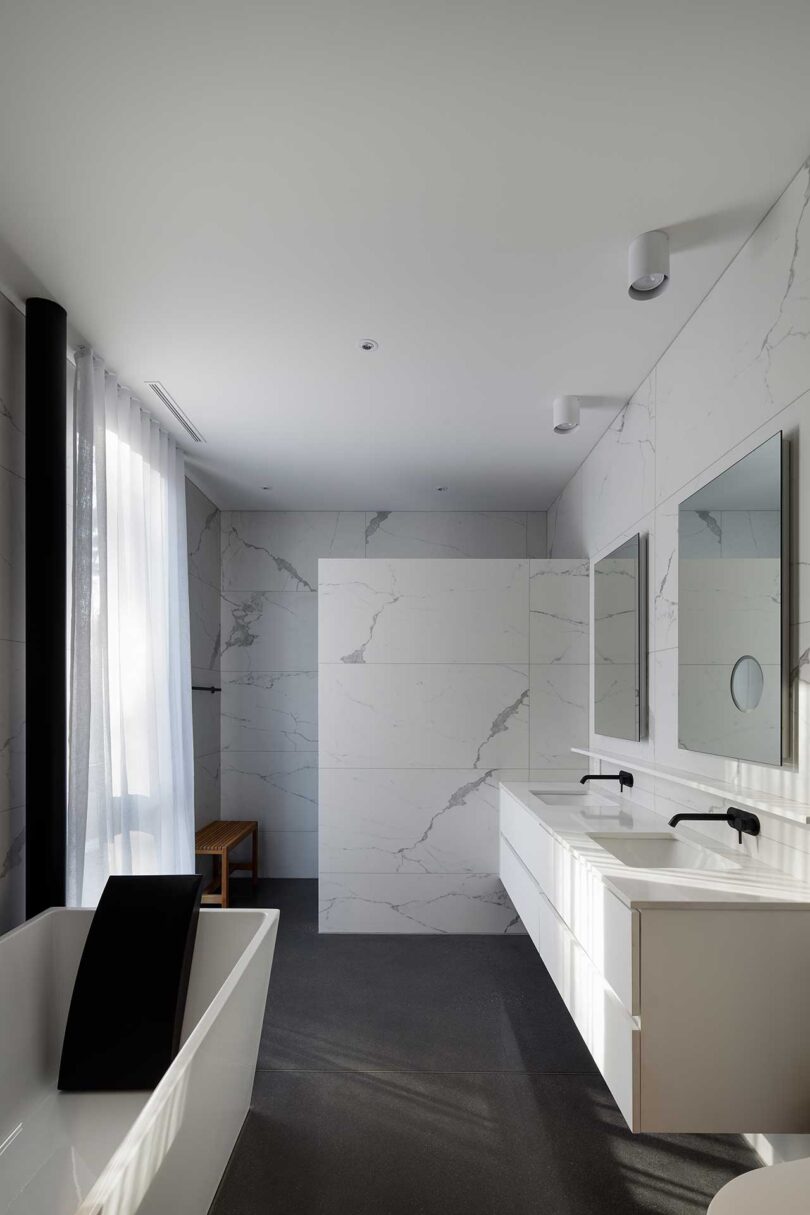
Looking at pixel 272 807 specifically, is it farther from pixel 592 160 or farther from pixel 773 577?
pixel 592 160

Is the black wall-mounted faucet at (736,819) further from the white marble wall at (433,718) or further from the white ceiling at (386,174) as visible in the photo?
the white marble wall at (433,718)

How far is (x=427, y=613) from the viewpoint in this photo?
445 cm

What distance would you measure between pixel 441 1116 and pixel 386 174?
2.76 meters

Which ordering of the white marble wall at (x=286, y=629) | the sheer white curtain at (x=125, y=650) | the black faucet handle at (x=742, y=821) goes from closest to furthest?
the black faucet handle at (x=742, y=821) → the sheer white curtain at (x=125, y=650) → the white marble wall at (x=286, y=629)

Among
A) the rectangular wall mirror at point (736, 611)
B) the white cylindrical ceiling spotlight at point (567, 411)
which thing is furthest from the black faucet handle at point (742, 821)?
the white cylindrical ceiling spotlight at point (567, 411)

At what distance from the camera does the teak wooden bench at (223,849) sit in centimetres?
455

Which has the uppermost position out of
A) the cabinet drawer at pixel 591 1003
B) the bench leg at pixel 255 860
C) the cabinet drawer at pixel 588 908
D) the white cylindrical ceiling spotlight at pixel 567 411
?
the white cylindrical ceiling spotlight at pixel 567 411

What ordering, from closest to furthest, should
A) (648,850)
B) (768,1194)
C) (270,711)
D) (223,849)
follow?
(768,1194) → (648,850) → (223,849) → (270,711)

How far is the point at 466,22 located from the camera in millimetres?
1574

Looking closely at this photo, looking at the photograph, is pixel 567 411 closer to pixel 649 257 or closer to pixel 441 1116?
pixel 649 257

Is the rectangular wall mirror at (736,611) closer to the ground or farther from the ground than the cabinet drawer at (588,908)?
farther from the ground

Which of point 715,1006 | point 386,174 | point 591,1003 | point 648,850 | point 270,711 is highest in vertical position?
point 386,174

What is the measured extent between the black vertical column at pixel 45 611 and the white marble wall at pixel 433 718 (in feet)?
6.28

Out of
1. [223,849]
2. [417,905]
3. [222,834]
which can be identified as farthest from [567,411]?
[222,834]
